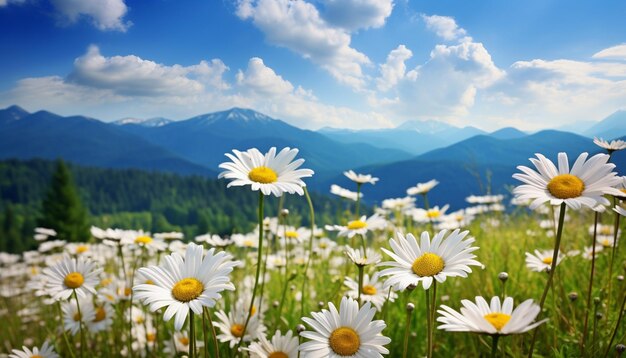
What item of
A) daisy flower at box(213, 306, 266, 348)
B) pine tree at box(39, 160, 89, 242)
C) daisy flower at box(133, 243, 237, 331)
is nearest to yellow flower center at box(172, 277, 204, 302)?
daisy flower at box(133, 243, 237, 331)

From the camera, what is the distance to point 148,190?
145250 mm

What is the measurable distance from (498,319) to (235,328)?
5.27ft

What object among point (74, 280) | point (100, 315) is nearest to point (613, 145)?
point (74, 280)

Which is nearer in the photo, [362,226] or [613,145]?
[613,145]

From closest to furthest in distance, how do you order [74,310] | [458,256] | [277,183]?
[458,256] < [277,183] < [74,310]

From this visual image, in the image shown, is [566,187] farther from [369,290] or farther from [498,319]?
[369,290]

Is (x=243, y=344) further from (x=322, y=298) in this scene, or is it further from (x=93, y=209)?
(x=93, y=209)

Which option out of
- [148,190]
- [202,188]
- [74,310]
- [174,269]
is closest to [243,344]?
[174,269]

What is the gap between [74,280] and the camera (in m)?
2.32

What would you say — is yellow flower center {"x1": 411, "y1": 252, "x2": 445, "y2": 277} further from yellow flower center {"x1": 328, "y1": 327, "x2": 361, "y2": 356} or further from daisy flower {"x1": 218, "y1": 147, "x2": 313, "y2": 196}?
daisy flower {"x1": 218, "y1": 147, "x2": 313, "y2": 196}

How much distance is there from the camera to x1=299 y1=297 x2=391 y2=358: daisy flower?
157 cm

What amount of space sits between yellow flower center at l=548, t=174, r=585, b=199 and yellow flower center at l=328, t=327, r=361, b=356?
99 centimetres

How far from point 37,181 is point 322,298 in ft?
560

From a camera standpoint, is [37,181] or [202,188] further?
[37,181]
